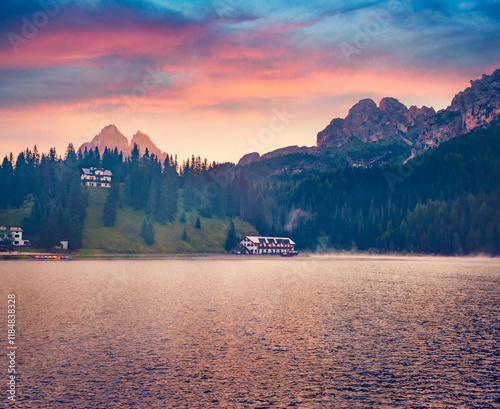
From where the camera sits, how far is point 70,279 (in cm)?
11038

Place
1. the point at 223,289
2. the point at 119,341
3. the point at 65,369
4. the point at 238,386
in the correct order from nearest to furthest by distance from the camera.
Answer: the point at 238,386 < the point at 65,369 < the point at 119,341 < the point at 223,289

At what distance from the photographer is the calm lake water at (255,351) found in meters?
30.3

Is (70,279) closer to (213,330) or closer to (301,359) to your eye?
(213,330)

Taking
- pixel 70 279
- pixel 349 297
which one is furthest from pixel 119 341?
pixel 70 279

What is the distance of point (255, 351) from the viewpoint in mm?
42219

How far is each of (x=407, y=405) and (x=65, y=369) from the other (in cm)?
2561

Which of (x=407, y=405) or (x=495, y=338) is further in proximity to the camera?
(x=495, y=338)

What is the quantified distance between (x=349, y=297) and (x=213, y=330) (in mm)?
37906

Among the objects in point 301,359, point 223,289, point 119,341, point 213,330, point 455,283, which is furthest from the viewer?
point 455,283

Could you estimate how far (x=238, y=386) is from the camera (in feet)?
105

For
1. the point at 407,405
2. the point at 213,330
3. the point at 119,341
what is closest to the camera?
the point at 407,405

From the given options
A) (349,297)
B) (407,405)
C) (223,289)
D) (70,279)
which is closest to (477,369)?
(407,405)

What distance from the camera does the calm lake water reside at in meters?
30.3

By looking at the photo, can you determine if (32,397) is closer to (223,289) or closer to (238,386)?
(238,386)
